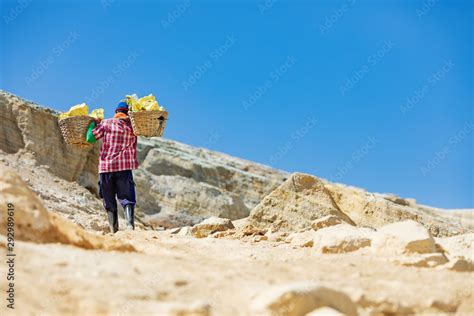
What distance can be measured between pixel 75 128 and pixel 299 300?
486 cm

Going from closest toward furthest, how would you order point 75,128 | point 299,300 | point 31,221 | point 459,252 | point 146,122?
point 299,300, point 31,221, point 459,252, point 146,122, point 75,128

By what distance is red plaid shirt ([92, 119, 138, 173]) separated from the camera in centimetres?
691

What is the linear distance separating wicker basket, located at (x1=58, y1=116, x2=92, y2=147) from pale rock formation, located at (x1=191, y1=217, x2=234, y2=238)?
1.82 meters

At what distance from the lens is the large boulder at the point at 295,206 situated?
29.0 feet

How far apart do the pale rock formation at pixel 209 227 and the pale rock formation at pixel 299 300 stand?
15.2ft

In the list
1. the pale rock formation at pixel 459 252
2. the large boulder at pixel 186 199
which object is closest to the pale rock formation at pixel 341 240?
the pale rock formation at pixel 459 252

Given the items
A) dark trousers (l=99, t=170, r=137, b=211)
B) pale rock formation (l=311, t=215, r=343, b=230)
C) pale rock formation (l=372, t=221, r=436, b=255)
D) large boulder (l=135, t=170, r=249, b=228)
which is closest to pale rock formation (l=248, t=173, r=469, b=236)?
pale rock formation (l=311, t=215, r=343, b=230)

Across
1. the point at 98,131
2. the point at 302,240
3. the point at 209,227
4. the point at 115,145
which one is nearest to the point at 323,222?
the point at 302,240

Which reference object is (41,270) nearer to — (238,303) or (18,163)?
(238,303)

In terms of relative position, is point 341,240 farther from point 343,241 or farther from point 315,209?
point 315,209

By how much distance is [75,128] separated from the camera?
22.8 ft

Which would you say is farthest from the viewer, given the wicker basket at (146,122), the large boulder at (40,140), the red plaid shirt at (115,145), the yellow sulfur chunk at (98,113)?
the large boulder at (40,140)

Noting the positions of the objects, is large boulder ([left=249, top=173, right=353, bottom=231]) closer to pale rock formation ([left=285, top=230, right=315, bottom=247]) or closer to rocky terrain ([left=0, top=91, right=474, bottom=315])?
rocky terrain ([left=0, top=91, right=474, bottom=315])

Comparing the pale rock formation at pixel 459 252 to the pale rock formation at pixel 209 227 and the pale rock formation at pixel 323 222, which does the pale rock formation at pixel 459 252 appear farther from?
the pale rock formation at pixel 209 227
